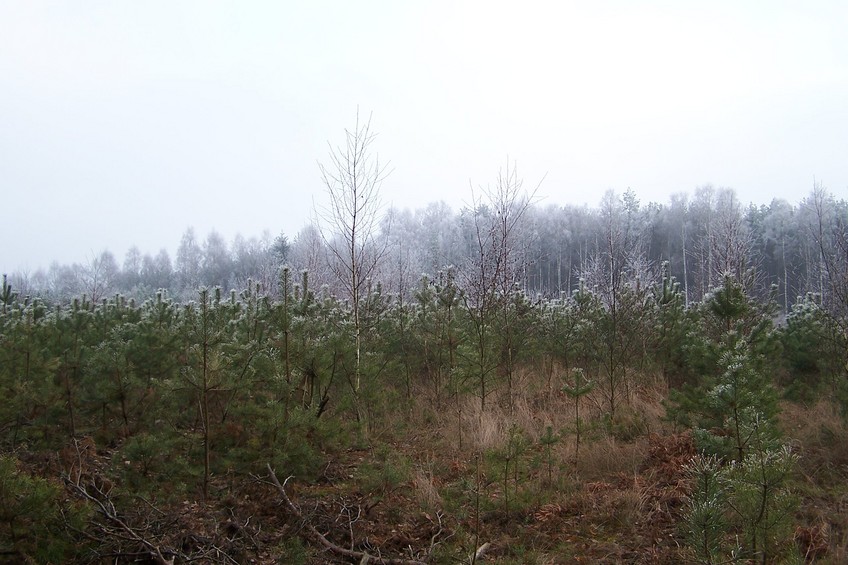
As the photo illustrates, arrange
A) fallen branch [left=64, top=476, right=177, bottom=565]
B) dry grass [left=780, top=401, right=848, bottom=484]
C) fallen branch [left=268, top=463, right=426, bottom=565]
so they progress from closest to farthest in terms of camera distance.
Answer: fallen branch [left=64, top=476, right=177, bottom=565] < fallen branch [left=268, top=463, right=426, bottom=565] < dry grass [left=780, top=401, right=848, bottom=484]

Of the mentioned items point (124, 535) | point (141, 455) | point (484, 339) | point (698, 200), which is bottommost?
point (124, 535)

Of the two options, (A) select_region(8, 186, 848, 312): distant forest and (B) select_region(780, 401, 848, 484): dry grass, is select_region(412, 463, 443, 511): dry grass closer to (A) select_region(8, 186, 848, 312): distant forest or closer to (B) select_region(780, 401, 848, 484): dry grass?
(B) select_region(780, 401, 848, 484): dry grass

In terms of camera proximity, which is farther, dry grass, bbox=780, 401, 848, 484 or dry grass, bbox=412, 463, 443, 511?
dry grass, bbox=780, 401, 848, 484

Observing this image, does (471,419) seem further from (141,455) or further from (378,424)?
(141,455)

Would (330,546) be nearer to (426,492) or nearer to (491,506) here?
(426,492)

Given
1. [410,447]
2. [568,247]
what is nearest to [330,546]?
[410,447]

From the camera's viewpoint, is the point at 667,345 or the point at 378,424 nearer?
the point at 378,424

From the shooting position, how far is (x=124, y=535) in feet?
11.3

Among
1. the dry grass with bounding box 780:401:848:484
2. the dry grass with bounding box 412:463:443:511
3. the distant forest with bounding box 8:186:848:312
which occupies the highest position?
the distant forest with bounding box 8:186:848:312

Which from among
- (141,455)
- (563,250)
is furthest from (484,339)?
(563,250)

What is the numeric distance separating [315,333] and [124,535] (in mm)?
3939

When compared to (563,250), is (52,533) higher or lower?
lower

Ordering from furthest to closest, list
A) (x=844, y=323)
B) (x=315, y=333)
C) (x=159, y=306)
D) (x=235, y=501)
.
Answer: (x=159, y=306), (x=844, y=323), (x=315, y=333), (x=235, y=501)

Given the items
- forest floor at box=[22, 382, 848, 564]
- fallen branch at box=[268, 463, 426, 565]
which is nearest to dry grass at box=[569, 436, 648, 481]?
forest floor at box=[22, 382, 848, 564]
